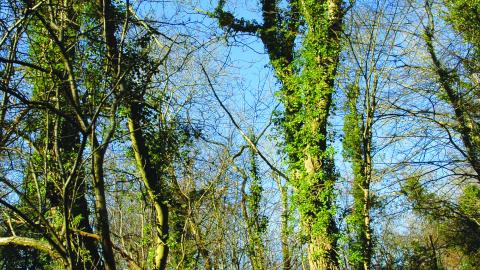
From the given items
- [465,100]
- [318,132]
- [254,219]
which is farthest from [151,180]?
[465,100]

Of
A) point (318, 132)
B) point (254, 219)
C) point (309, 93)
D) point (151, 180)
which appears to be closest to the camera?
point (151, 180)

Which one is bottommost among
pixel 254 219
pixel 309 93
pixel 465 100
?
pixel 254 219

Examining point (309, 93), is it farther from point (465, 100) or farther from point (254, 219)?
point (465, 100)

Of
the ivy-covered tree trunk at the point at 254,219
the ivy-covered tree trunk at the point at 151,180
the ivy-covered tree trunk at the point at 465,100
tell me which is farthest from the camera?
the ivy-covered tree trunk at the point at 465,100

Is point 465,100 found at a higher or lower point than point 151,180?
higher

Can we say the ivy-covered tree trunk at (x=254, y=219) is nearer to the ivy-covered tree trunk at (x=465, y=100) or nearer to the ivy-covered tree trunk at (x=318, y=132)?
the ivy-covered tree trunk at (x=318, y=132)

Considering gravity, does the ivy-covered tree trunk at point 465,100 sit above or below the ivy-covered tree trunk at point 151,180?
above

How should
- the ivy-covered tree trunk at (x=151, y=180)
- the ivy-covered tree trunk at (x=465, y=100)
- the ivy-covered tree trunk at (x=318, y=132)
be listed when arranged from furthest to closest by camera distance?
the ivy-covered tree trunk at (x=465, y=100) → the ivy-covered tree trunk at (x=318, y=132) → the ivy-covered tree trunk at (x=151, y=180)

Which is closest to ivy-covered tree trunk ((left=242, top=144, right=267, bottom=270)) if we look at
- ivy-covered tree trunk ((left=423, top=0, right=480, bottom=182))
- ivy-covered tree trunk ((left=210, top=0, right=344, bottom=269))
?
ivy-covered tree trunk ((left=210, top=0, right=344, bottom=269))

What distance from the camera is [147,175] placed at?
8.38m

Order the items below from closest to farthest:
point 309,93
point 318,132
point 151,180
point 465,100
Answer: point 151,180, point 318,132, point 309,93, point 465,100

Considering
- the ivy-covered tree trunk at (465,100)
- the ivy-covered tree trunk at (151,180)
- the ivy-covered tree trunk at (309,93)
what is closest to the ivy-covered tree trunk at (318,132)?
the ivy-covered tree trunk at (309,93)

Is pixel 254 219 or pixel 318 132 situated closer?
pixel 318 132

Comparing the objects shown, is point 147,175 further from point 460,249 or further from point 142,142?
point 460,249
